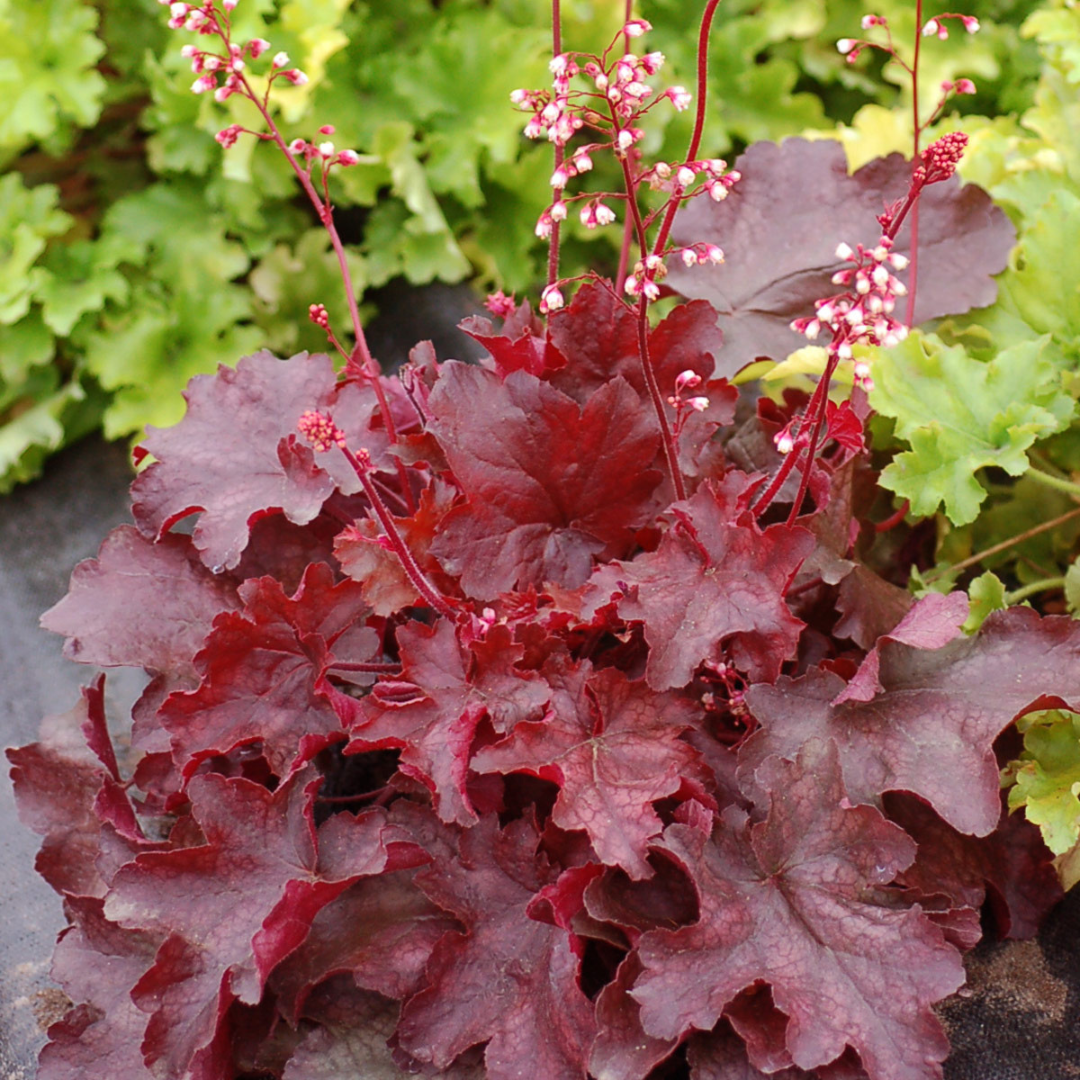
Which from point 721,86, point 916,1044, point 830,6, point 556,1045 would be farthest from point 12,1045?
point 830,6

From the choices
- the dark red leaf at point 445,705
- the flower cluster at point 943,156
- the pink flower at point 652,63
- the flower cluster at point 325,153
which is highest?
the pink flower at point 652,63

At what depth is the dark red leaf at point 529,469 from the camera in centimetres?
120

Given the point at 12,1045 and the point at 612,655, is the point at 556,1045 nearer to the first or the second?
the point at 612,655

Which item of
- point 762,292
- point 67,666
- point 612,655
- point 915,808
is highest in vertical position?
point 762,292

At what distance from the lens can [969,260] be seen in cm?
159

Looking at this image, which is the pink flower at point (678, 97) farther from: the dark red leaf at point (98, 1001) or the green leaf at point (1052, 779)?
the dark red leaf at point (98, 1001)

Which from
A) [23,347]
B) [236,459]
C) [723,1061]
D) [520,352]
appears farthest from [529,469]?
[23,347]

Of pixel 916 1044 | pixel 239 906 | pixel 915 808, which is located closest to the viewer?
pixel 916 1044

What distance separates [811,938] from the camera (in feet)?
3.40

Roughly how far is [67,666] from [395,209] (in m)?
1.21

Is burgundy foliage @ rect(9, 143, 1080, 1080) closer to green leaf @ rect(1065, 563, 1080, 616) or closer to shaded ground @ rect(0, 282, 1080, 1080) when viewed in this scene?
shaded ground @ rect(0, 282, 1080, 1080)

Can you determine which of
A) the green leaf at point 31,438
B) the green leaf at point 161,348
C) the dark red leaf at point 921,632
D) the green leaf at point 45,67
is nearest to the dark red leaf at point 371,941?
the dark red leaf at point 921,632

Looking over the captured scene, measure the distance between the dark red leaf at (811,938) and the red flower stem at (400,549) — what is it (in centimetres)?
→ 34

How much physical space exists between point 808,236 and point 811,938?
977 mm
